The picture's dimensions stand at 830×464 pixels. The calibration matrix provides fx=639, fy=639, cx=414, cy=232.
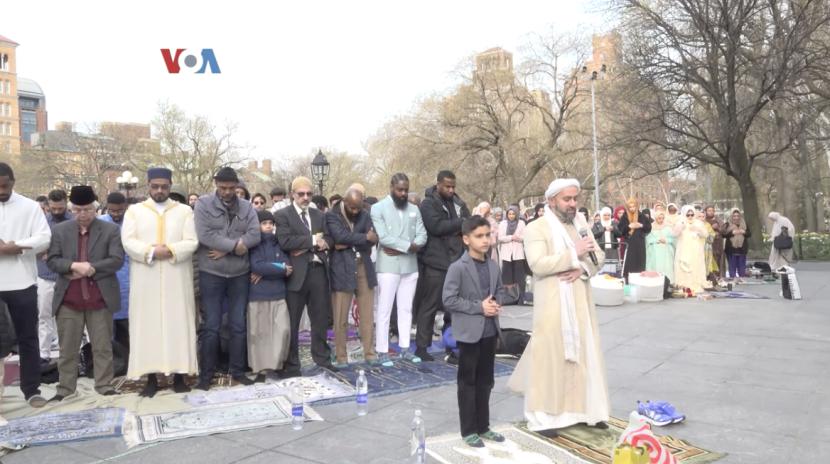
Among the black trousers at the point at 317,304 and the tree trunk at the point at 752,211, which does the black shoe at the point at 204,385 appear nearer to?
the black trousers at the point at 317,304

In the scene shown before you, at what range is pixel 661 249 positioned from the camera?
14430 mm

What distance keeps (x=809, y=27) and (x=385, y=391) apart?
19561 mm

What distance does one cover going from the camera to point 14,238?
5863mm

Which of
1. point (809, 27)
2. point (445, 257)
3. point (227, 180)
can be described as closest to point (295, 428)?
point (227, 180)

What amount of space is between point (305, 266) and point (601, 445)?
368cm

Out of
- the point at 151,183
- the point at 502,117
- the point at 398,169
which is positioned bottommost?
the point at 151,183

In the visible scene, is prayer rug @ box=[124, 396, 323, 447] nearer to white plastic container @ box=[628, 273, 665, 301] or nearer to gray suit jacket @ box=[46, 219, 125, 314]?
gray suit jacket @ box=[46, 219, 125, 314]

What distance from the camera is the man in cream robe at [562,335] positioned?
486 centimetres

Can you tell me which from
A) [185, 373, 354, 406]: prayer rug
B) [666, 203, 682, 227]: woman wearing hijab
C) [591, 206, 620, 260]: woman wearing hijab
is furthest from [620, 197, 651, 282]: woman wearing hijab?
[185, 373, 354, 406]: prayer rug

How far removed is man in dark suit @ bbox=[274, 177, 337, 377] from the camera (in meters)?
6.96

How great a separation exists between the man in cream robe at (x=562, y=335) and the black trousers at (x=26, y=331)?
4.53m

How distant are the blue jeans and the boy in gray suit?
2.77m

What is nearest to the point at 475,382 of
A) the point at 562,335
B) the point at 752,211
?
the point at 562,335

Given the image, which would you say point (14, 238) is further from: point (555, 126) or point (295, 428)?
point (555, 126)
